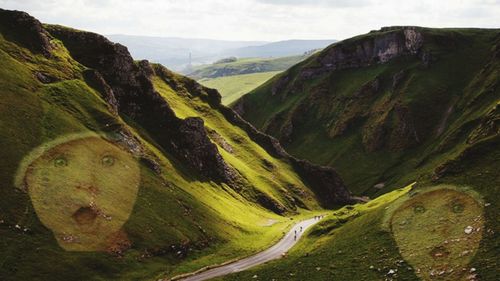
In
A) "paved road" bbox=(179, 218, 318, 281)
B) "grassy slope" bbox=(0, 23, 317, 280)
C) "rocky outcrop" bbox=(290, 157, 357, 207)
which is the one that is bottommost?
"rocky outcrop" bbox=(290, 157, 357, 207)

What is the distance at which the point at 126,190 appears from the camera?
90312 mm

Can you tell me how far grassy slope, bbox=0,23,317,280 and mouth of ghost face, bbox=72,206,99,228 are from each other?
592 cm

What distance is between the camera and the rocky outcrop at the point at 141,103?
12838 centimetres

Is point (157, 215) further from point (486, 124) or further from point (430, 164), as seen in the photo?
point (430, 164)

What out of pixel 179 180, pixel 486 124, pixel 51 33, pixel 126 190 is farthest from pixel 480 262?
pixel 51 33

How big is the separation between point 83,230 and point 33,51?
60230 mm

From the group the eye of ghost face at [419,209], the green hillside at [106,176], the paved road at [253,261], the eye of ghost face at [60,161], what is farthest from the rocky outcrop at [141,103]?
the eye of ghost face at [419,209]

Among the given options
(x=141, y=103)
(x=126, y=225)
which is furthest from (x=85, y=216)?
(x=141, y=103)
